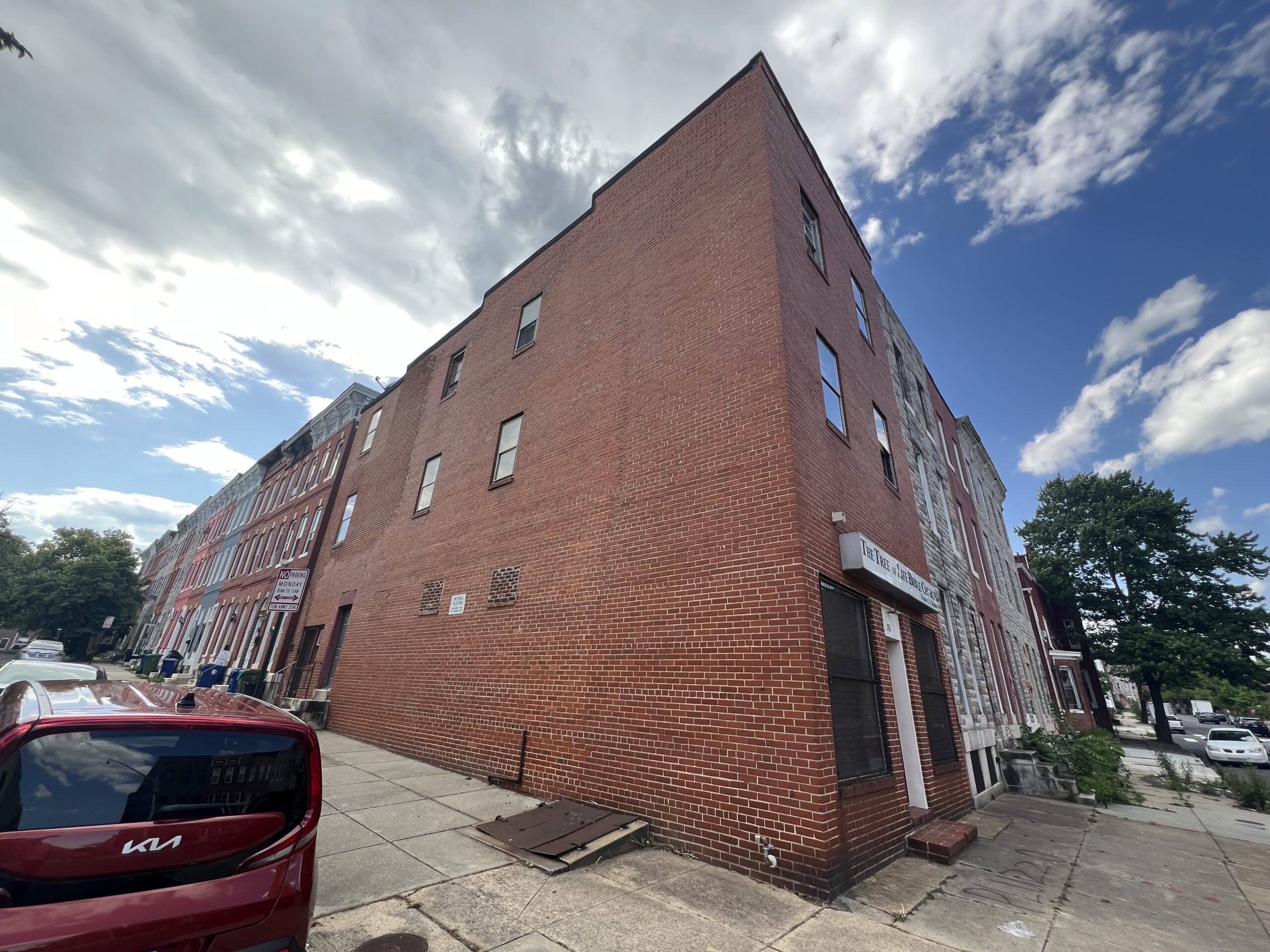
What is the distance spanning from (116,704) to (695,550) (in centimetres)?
Result: 566

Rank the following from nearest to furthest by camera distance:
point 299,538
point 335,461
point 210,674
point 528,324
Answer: point 528,324 → point 210,674 → point 299,538 → point 335,461

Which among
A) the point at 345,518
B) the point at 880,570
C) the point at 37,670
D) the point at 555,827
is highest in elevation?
the point at 345,518

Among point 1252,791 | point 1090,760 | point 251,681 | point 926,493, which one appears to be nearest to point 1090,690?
point 1252,791

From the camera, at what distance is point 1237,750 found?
25.0 meters

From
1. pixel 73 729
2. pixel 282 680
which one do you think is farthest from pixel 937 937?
pixel 282 680

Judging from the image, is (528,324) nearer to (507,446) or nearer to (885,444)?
(507,446)

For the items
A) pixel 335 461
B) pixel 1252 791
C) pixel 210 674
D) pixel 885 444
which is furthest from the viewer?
pixel 335 461

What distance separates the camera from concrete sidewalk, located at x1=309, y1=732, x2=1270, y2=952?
408 cm

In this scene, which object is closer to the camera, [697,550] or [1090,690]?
[697,550]

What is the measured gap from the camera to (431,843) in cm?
573

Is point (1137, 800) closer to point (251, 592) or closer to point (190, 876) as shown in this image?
point (190, 876)

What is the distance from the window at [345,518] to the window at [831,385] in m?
16.3

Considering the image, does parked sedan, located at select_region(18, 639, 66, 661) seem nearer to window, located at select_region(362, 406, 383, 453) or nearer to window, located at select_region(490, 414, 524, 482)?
window, located at select_region(362, 406, 383, 453)

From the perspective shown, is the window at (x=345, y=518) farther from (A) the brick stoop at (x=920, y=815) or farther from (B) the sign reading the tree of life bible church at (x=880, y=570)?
(A) the brick stoop at (x=920, y=815)
